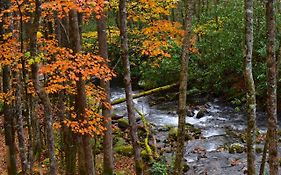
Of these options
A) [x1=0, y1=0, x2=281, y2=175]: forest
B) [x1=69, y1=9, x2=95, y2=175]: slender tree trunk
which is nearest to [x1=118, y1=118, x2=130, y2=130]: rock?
[x1=0, y1=0, x2=281, y2=175]: forest

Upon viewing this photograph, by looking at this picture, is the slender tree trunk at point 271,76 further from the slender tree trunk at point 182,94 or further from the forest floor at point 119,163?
the forest floor at point 119,163

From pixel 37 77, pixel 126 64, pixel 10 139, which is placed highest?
pixel 37 77

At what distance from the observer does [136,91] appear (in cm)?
2909

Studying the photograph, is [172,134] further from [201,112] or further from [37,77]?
[37,77]

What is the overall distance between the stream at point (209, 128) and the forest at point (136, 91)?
0.18 ft

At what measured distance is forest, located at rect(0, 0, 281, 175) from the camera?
27.1 ft

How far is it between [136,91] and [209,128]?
30.8ft

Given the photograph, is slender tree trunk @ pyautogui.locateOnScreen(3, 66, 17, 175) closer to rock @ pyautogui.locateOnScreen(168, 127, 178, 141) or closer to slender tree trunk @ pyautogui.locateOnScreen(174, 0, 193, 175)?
slender tree trunk @ pyautogui.locateOnScreen(174, 0, 193, 175)

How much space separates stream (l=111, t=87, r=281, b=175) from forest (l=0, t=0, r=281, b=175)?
0.05 metres

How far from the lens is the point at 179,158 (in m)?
10.6

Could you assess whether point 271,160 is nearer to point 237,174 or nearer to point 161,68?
point 237,174

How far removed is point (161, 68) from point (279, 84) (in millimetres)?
8600

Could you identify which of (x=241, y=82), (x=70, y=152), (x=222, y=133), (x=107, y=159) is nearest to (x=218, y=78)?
(x=241, y=82)

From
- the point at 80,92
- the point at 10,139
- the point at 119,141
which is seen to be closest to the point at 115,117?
the point at 119,141
